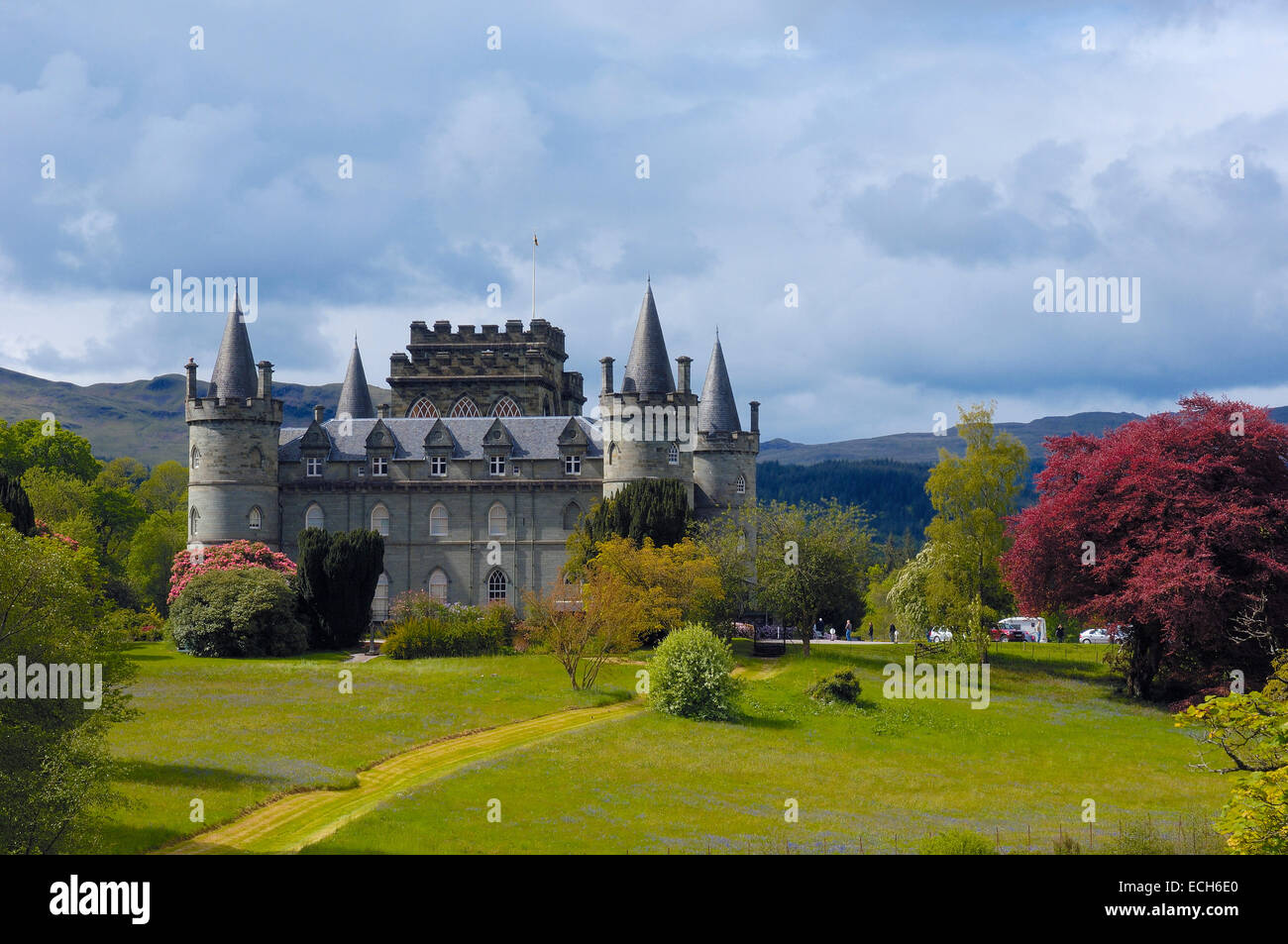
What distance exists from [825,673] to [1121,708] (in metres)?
11.5

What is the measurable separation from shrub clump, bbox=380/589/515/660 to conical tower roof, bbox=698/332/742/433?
15.7 m

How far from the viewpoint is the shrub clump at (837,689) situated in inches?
1802

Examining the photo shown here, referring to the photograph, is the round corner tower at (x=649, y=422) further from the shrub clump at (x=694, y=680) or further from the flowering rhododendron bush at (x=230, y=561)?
the shrub clump at (x=694, y=680)

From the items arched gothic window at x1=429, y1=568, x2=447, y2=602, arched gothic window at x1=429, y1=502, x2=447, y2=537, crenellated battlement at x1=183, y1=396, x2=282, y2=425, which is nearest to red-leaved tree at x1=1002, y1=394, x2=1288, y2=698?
arched gothic window at x1=429, y1=568, x2=447, y2=602

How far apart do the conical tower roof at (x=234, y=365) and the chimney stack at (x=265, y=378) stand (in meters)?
0.51

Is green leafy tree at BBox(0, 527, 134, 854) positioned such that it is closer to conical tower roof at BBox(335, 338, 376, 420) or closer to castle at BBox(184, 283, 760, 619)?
castle at BBox(184, 283, 760, 619)

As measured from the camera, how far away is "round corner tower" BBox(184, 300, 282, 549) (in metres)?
65.3

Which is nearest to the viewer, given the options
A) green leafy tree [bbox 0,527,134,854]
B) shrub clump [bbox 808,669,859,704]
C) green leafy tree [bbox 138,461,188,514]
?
green leafy tree [bbox 0,527,134,854]

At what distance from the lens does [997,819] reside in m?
30.5

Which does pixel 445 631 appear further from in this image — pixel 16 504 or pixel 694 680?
pixel 16 504

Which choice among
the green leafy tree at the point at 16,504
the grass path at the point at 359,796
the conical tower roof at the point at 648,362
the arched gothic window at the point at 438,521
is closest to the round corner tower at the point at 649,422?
the conical tower roof at the point at 648,362

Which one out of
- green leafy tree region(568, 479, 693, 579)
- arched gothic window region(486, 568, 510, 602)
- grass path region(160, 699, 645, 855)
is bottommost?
grass path region(160, 699, 645, 855)

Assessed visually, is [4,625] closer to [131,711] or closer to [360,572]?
[131,711]

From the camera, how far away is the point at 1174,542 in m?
45.0
